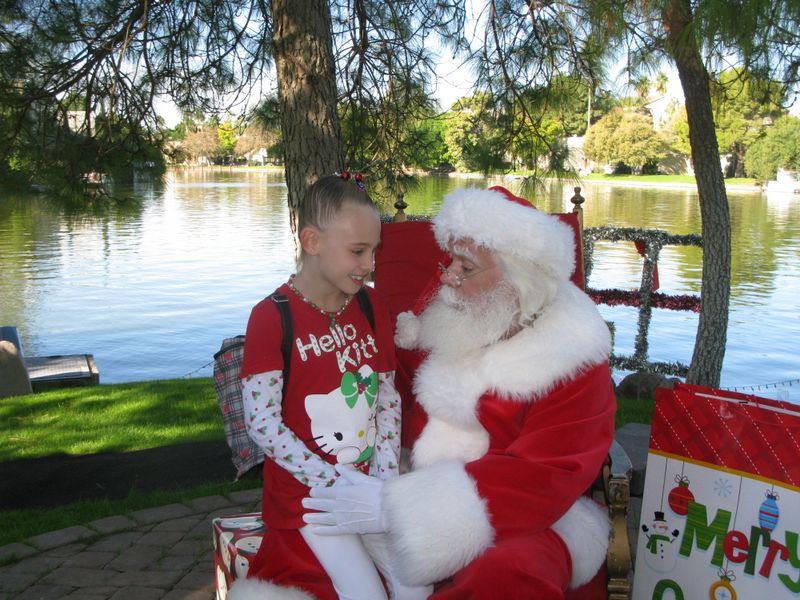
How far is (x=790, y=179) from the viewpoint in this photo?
4497 centimetres

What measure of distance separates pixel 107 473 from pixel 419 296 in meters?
2.47

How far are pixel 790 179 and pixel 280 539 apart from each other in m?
50.1

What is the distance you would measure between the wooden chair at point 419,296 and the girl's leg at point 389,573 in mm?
395

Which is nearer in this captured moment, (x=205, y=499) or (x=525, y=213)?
(x=525, y=213)

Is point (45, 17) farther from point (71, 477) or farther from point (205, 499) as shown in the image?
point (205, 499)

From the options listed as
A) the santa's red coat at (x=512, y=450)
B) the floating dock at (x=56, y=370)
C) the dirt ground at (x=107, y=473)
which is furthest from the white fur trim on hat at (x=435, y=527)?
the floating dock at (x=56, y=370)

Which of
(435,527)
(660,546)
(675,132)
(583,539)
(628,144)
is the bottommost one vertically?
(660,546)

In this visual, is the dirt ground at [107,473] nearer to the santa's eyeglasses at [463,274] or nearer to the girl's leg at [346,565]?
the girl's leg at [346,565]

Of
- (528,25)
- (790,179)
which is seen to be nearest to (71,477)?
(528,25)

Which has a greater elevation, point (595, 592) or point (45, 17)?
point (45, 17)

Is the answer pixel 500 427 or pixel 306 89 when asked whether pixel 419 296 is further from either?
pixel 306 89

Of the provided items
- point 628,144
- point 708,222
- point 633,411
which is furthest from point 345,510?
point 628,144

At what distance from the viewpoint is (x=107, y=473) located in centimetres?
412

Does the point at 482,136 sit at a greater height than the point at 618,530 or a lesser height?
greater
